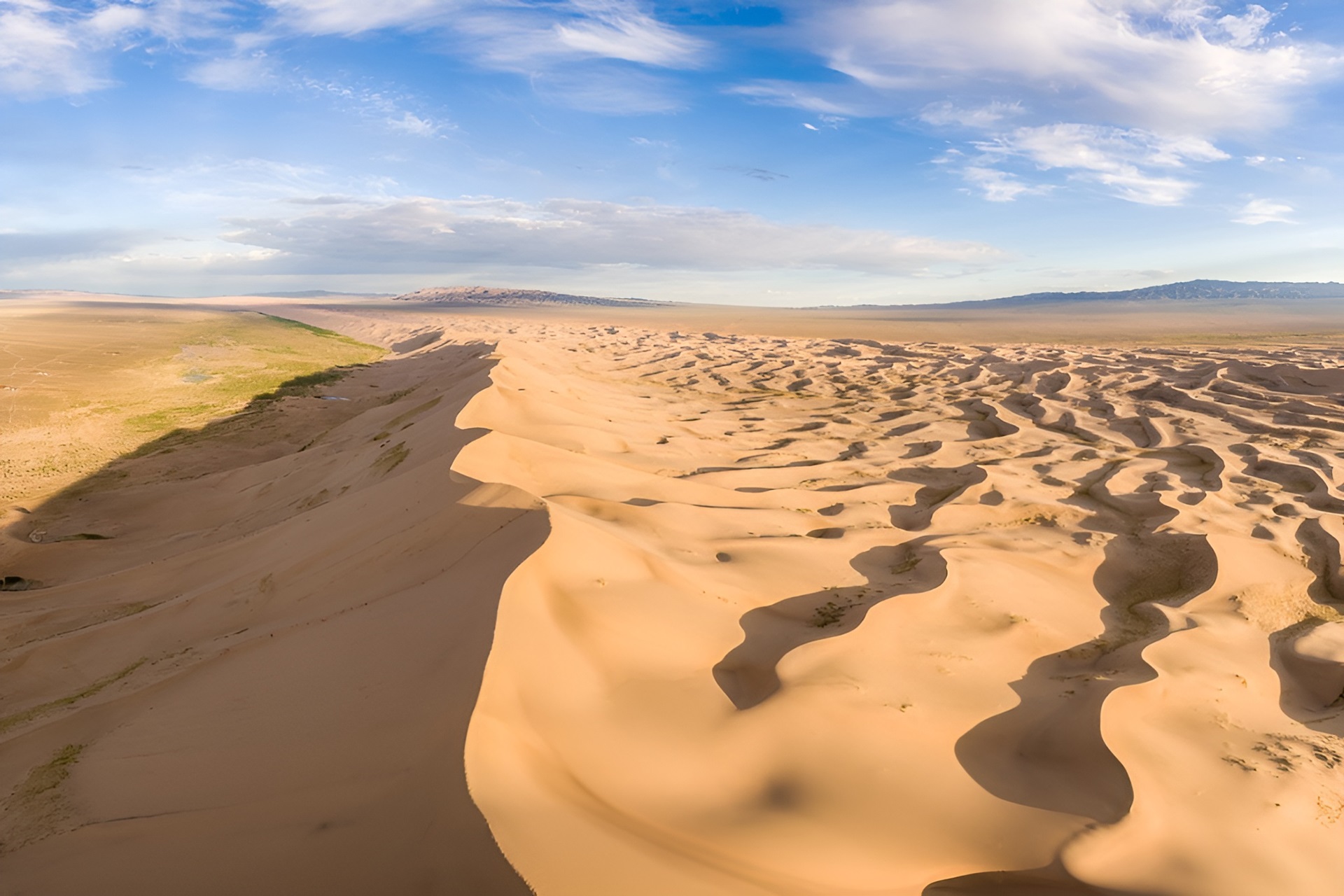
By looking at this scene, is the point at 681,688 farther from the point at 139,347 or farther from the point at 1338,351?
the point at 139,347

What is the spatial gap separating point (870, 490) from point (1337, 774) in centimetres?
290

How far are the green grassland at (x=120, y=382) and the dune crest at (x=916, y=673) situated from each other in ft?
19.4

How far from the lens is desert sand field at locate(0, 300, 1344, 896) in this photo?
5.32 feet

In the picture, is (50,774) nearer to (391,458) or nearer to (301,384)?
(391,458)

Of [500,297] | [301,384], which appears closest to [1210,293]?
[500,297]

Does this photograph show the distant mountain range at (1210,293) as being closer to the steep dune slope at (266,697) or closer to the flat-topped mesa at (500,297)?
the flat-topped mesa at (500,297)

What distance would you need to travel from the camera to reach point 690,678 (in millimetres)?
2328

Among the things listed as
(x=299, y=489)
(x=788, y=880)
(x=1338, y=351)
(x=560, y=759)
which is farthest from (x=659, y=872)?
(x=1338, y=351)

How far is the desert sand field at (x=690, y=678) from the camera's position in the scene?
1620 mm

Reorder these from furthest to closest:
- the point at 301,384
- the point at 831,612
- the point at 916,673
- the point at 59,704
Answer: the point at 301,384 < the point at 831,612 < the point at 59,704 < the point at 916,673

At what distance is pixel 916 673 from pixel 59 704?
3.32m

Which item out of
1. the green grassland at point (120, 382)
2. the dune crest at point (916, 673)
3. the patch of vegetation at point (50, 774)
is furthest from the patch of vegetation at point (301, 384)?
the patch of vegetation at point (50, 774)

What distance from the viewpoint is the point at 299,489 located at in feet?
19.5

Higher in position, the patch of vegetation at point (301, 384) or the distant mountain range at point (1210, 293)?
the distant mountain range at point (1210, 293)
